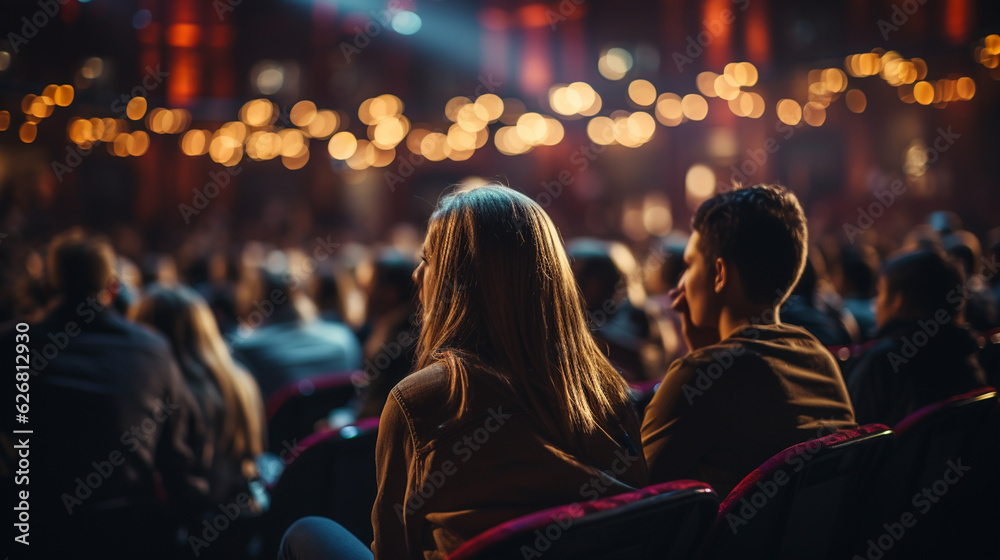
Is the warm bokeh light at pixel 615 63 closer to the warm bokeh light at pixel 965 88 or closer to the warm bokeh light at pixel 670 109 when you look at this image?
the warm bokeh light at pixel 670 109

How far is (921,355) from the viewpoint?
2029 millimetres

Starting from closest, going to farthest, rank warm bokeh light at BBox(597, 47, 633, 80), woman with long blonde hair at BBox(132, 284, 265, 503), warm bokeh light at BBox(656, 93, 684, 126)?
1. woman with long blonde hair at BBox(132, 284, 265, 503)
2. warm bokeh light at BBox(656, 93, 684, 126)
3. warm bokeh light at BBox(597, 47, 633, 80)

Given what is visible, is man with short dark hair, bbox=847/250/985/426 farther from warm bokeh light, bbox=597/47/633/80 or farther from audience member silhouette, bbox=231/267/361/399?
warm bokeh light, bbox=597/47/633/80

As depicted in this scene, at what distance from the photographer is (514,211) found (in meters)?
1.25

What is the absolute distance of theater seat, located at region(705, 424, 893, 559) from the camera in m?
1.22

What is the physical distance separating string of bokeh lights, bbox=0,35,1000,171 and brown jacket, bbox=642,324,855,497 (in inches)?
502

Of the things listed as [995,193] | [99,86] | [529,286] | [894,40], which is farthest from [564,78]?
[529,286]

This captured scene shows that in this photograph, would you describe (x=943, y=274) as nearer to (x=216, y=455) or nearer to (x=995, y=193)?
(x=216, y=455)

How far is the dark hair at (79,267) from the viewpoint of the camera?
2223 mm

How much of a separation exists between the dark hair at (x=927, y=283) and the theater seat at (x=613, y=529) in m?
1.51

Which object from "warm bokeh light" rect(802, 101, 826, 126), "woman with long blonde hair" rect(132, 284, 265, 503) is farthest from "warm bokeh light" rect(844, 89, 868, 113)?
"woman with long blonde hair" rect(132, 284, 265, 503)

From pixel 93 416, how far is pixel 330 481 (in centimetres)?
101

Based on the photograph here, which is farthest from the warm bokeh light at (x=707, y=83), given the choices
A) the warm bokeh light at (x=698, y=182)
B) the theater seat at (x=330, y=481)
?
the theater seat at (x=330, y=481)

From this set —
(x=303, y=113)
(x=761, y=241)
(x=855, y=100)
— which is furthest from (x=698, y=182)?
(x=761, y=241)
